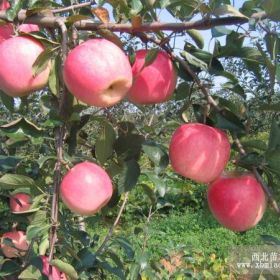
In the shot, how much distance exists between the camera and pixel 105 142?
1.03m

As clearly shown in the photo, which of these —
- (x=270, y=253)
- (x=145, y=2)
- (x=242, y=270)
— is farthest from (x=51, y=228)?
(x=242, y=270)

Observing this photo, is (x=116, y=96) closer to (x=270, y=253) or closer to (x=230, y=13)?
(x=230, y=13)

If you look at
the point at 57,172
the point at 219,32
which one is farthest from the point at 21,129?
the point at 219,32

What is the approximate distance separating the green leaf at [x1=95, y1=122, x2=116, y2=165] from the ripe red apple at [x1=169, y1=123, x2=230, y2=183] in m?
0.14

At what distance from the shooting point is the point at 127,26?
2.84 feet

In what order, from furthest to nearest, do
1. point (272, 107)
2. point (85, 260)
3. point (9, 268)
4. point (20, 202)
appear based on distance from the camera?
1. point (20, 202)
2. point (85, 260)
3. point (9, 268)
4. point (272, 107)

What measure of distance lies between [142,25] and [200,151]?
27cm

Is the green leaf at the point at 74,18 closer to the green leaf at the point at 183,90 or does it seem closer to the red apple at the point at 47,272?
the green leaf at the point at 183,90

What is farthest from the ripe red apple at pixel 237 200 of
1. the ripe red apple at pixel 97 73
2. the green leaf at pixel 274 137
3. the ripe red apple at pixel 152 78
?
the ripe red apple at pixel 97 73

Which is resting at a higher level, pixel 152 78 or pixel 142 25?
pixel 142 25

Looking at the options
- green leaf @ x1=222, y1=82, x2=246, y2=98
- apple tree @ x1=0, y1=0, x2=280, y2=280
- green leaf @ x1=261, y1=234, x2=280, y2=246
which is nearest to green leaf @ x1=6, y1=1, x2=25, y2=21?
apple tree @ x1=0, y1=0, x2=280, y2=280

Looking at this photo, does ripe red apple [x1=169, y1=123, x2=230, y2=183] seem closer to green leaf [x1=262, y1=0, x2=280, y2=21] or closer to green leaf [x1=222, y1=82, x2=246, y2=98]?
green leaf [x1=222, y1=82, x2=246, y2=98]

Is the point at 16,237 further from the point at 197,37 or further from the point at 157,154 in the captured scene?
the point at 197,37

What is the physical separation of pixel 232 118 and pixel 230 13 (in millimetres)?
231
